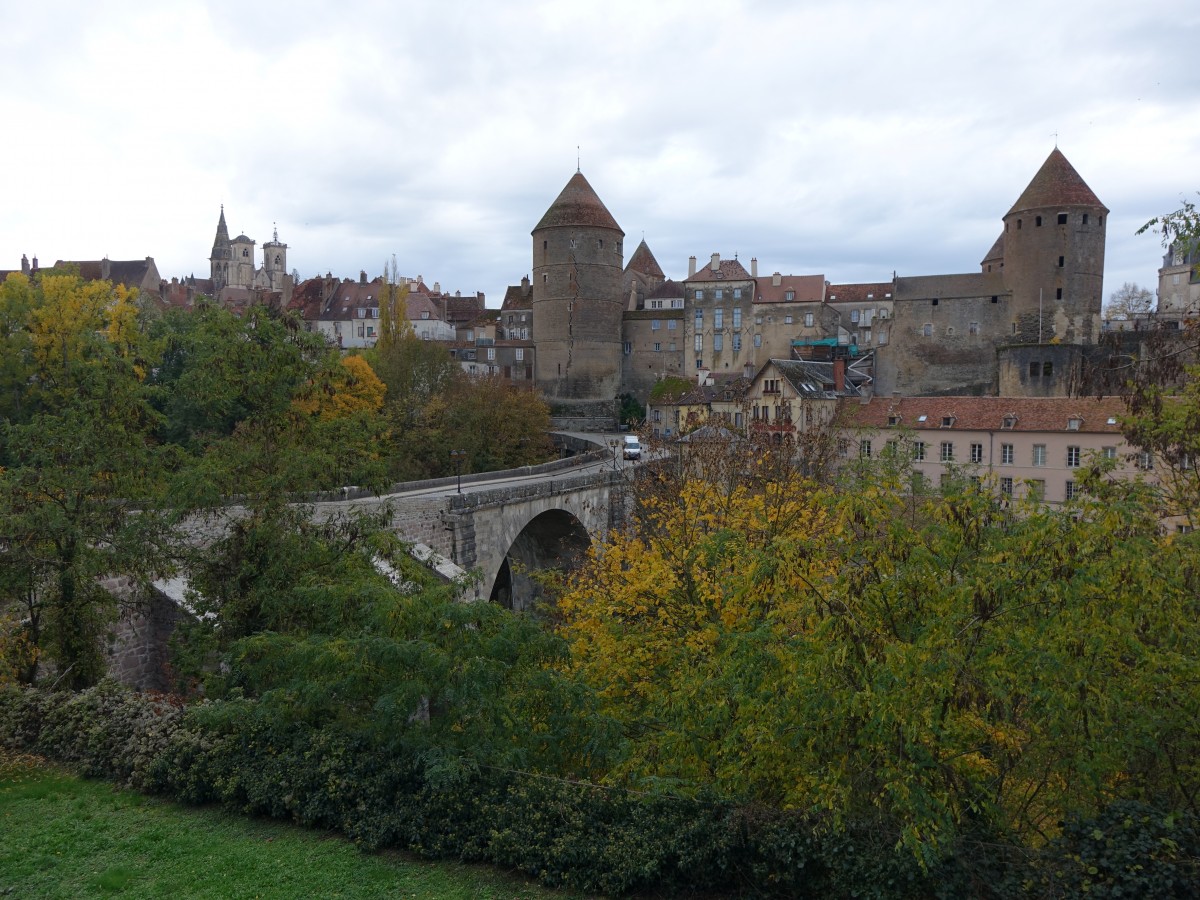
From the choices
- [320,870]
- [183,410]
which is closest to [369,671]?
[320,870]

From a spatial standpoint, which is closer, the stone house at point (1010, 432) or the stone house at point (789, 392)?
the stone house at point (1010, 432)

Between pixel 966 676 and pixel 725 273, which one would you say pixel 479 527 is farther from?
pixel 725 273

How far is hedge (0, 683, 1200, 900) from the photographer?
664cm

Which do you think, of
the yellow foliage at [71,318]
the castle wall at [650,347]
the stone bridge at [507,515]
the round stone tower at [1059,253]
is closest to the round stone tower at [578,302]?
the castle wall at [650,347]

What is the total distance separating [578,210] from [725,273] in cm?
1177

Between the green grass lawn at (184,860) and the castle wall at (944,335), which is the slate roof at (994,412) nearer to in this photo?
the castle wall at (944,335)

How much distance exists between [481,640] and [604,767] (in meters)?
1.85

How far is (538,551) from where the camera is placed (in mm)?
31234

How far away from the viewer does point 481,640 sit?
9.27 meters

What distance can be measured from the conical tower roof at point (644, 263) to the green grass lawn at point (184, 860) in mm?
63598

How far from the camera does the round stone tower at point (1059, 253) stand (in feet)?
165

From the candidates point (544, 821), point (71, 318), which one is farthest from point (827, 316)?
point (544, 821)

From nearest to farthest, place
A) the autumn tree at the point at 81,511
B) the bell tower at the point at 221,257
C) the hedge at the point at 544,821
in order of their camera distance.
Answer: the hedge at the point at 544,821, the autumn tree at the point at 81,511, the bell tower at the point at 221,257

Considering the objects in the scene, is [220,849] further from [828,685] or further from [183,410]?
[183,410]
